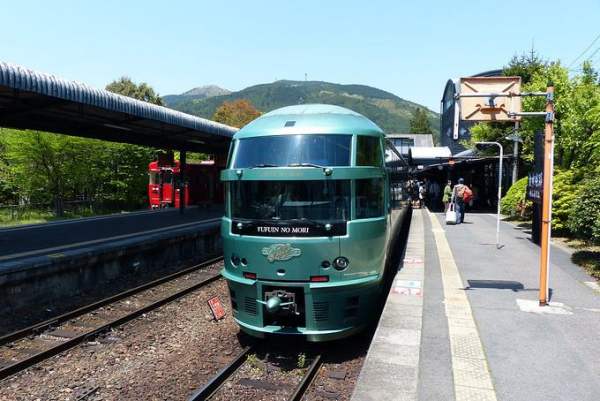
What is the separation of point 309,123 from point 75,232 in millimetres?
11553

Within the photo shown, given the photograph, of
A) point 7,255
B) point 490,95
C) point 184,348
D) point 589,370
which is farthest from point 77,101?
point 589,370

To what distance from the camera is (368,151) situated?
23.3ft

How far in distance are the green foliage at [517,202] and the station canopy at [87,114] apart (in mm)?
12456

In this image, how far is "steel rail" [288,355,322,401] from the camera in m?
5.62

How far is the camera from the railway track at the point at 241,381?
5.69 m

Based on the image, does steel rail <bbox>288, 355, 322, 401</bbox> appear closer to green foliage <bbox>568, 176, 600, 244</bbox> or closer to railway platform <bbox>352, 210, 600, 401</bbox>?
railway platform <bbox>352, 210, 600, 401</bbox>

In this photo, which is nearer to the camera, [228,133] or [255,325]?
[255,325]

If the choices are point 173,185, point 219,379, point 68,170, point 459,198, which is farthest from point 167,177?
point 219,379

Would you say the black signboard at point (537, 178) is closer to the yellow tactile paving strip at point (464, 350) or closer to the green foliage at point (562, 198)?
the yellow tactile paving strip at point (464, 350)

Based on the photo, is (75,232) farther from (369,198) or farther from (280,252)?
(369,198)

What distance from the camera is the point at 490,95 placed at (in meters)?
7.50

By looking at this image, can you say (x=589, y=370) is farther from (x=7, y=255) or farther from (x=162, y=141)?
(x=162, y=141)

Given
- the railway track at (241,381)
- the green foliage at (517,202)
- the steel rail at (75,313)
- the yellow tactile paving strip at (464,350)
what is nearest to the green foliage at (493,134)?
the green foliage at (517,202)

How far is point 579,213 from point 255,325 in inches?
303
